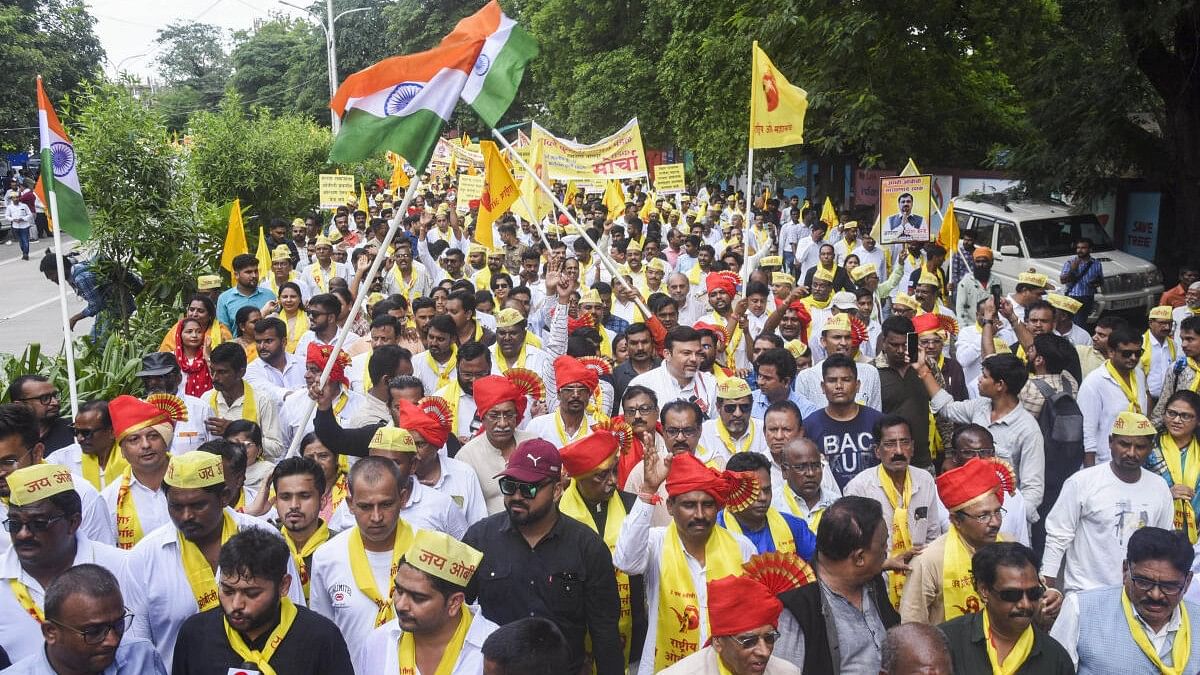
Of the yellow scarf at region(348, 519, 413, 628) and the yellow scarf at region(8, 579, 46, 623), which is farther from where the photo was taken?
the yellow scarf at region(348, 519, 413, 628)

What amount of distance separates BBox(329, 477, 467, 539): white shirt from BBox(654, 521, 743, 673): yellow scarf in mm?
1060

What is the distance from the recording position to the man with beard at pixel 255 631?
3.73 meters

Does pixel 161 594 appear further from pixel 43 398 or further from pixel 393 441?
pixel 43 398

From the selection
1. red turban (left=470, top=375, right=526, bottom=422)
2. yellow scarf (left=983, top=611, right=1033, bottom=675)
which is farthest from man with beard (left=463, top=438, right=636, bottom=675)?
red turban (left=470, top=375, right=526, bottom=422)

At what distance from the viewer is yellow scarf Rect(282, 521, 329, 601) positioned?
4777 millimetres

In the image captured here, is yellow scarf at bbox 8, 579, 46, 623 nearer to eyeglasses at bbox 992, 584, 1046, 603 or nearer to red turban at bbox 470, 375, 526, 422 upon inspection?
red turban at bbox 470, 375, 526, 422

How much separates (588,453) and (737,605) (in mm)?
1416

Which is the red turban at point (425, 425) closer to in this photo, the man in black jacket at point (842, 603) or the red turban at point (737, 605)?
the man in black jacket at point (842, 603)

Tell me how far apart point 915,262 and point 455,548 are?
11.1m

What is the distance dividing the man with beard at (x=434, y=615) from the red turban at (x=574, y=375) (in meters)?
2.49

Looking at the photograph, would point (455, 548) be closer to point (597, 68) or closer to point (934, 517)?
point (934, 517)

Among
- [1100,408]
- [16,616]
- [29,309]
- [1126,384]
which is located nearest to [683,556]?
[16,616]

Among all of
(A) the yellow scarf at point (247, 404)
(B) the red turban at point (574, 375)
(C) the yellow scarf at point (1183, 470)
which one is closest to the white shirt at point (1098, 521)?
(C) the yellow scarf at point (1183, 470)

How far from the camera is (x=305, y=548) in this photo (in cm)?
491
